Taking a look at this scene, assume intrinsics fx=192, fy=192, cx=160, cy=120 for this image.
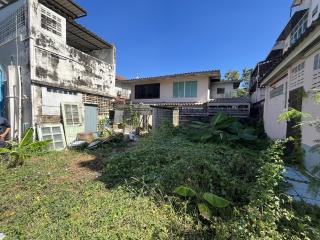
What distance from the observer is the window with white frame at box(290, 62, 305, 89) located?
18.0 ft

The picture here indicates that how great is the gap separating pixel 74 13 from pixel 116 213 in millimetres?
11810

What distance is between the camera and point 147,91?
724 inches

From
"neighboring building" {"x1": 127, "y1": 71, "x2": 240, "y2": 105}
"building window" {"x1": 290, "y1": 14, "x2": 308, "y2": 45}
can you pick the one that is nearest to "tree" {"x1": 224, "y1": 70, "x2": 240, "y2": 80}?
"neighboring building" {"x1": 127, "y1": 71, "x2": 240, "y2": 105}

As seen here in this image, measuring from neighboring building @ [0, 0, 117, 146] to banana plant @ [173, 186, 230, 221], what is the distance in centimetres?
774

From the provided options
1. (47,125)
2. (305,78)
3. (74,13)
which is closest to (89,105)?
(47,125)

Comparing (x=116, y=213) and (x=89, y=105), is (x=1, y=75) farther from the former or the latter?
(x=116, y=213)

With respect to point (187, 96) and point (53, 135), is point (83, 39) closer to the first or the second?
point (53, 135)

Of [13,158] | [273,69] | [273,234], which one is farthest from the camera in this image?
[273,69]

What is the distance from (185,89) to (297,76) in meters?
11.2

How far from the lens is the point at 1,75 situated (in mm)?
8672

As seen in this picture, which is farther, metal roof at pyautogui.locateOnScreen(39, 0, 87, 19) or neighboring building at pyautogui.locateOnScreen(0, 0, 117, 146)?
metal roof at pyautogui.locateOnScreen(39, 0, 87, 19)

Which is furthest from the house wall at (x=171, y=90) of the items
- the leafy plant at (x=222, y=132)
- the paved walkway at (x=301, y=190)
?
the paved walkway at (x=301, y=190)

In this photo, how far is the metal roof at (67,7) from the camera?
985 cm

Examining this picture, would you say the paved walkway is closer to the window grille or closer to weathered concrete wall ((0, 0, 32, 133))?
weathered concrete wall ((0, 0, 32, 133))
